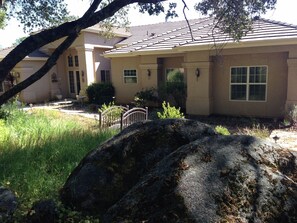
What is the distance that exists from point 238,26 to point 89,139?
5309 millimetres

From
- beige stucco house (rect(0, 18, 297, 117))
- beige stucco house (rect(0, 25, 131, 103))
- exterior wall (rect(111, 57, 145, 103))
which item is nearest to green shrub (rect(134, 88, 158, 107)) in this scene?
beige stucco house (rect(0, 18, 297, 117))

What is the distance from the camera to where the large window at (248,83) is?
1361 centimetres

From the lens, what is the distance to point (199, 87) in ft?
48.5

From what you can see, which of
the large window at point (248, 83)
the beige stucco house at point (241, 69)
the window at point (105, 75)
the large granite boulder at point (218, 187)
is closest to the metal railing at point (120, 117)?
the beige stucco house at point (241, 69)

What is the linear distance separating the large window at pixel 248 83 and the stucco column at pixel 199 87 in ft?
3.79

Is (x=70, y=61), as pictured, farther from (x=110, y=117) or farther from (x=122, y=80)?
(x=110, y=117)

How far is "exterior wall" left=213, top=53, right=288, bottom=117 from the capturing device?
13.1 metres

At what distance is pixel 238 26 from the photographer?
27.4ft

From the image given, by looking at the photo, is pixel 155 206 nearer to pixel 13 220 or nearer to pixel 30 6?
pixel 13 220

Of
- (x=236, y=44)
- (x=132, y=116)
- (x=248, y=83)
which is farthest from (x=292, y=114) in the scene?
(x=132, y=116)

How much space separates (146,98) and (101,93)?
4108 mm

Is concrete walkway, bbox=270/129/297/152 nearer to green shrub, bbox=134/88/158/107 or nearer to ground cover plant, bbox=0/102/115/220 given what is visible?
ground cover plant, bbox=0/102/115/220

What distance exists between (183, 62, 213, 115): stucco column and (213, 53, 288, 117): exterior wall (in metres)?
0.47

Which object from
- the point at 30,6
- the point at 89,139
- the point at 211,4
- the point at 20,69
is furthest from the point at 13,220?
the point at 20,69
